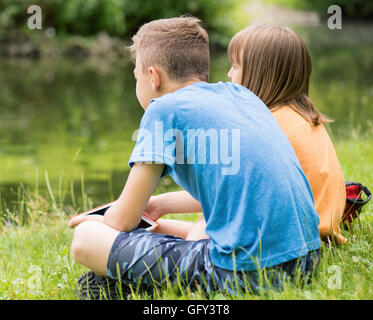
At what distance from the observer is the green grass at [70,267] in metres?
1.80

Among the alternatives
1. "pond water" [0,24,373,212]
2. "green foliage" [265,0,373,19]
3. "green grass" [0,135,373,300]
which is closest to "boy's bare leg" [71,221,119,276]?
"green grass" [0,135,373,300]

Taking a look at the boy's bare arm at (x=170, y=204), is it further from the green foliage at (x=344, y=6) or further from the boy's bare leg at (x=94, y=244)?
the green foliage at (x=344, y=6)

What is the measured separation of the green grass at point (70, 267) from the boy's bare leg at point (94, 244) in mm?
177

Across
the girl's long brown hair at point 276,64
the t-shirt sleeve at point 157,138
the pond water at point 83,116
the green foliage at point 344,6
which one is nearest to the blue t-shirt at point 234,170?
the t-shirt sleeve at point 157,138

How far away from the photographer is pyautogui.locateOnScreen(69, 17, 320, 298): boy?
70.4 inches

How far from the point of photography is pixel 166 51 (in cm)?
199

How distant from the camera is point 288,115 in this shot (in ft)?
7.51

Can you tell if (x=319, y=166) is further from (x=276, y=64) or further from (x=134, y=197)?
(x=134, y=197)

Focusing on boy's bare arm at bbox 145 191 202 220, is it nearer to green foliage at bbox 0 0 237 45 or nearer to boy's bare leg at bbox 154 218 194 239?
boy's bare leg at bbox 154 218 194 239

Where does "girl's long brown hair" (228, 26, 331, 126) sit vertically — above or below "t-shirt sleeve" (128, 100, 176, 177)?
above

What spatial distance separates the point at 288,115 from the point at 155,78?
619 mm

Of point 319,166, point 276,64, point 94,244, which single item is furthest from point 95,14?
point 94,244

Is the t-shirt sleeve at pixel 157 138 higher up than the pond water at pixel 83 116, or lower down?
higher up

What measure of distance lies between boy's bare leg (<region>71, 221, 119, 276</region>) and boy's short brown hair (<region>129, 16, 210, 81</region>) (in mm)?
606
